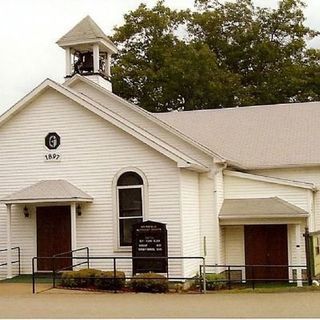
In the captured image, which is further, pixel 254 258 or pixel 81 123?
pixel 254 258

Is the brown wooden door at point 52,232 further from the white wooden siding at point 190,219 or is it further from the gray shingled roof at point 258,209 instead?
the gray shingled roof at point 258,209

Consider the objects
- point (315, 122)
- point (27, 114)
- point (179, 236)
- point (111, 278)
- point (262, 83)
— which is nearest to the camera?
point (111, 278)

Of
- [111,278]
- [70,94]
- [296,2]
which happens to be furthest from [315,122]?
[296,2]

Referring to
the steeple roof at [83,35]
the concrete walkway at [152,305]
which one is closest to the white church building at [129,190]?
the steeple roof at [83,35]

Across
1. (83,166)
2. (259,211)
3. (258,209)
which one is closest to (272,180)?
(258,209)

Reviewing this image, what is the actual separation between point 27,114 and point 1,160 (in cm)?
185

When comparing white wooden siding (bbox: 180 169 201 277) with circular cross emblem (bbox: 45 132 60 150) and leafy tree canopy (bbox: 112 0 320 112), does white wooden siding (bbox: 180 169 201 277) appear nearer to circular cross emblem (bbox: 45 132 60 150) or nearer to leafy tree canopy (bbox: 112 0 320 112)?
circular cross emblem (bbox: 45 132 60 150)

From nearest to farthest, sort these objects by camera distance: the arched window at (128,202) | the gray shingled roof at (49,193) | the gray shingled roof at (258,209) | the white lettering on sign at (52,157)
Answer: the gray shingled roof at (49,193) → the arched window at (128,202) → the white lettering on sign at (52,157) → the gray shingled roof at (258,209)

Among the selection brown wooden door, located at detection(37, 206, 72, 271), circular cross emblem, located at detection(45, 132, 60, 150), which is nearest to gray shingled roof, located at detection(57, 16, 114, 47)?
circular cross emblem, located at detection(45, 132, 60, 150)

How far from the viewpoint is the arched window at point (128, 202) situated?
2366cm

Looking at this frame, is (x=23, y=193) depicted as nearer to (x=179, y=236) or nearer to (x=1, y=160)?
(x=1, y=160)

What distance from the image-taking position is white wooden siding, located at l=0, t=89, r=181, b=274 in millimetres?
23328

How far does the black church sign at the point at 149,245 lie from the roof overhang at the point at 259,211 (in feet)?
11.8

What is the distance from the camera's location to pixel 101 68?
3098cm
